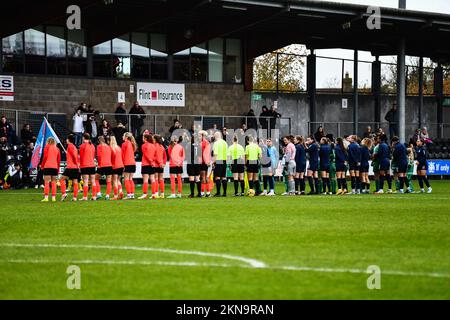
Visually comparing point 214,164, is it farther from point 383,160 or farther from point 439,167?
point 439,167

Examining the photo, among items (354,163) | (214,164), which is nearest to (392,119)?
(354,163)

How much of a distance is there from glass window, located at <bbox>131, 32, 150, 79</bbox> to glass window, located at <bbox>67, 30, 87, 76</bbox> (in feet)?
9.41

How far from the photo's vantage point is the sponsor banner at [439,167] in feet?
167

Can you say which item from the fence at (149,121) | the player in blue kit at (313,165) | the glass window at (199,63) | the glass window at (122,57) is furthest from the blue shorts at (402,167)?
the glass window at (199,63)

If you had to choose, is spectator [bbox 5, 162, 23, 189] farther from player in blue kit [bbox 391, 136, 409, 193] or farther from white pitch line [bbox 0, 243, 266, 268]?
white pitch line [bbox 0, 243, 266, 268]

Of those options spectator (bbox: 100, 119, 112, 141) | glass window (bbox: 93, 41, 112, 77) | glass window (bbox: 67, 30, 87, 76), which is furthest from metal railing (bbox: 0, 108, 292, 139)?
glass window (bbox: 93, 41, 112, 77)

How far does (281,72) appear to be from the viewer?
59.9 metres

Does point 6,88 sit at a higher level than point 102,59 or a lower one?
lower

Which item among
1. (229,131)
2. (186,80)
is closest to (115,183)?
(229,131)

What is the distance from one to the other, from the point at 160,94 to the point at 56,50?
609 centimetres

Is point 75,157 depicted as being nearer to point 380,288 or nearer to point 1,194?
point 1,194

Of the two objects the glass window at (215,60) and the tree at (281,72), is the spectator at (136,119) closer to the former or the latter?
the glass window at (215,60)

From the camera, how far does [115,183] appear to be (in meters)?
29.5
